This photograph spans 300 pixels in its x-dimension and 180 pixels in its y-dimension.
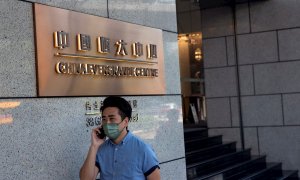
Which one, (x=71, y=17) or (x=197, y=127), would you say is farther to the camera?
(x=197, y=127)

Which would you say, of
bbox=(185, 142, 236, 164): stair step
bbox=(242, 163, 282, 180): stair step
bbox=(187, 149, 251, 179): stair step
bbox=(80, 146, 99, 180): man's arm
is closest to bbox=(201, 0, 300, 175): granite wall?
bbox=(242, 163, 282, 180): stair step

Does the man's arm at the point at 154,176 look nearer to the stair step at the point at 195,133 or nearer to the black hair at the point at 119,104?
the black hair at the point at 119,104

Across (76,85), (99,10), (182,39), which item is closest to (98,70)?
(76,85)

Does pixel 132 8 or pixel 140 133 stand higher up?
pixel 132 8

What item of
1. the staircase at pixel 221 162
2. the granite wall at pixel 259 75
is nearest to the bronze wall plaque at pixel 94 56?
the staircase at pixel 221 162

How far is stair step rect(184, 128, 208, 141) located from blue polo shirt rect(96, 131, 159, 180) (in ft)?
19.4

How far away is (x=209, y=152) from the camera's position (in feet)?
31.1

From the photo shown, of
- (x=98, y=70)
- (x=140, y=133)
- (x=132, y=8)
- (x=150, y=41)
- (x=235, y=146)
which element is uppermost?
(x=132, y=8)

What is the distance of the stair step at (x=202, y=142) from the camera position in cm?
925

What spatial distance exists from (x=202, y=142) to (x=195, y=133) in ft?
1.55

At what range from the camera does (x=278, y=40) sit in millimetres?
10516

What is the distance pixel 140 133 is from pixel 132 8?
147cm

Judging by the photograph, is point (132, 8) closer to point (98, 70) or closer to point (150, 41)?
point (150, 41)

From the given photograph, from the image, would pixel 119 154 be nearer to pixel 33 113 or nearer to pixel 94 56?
pixel 33 113
